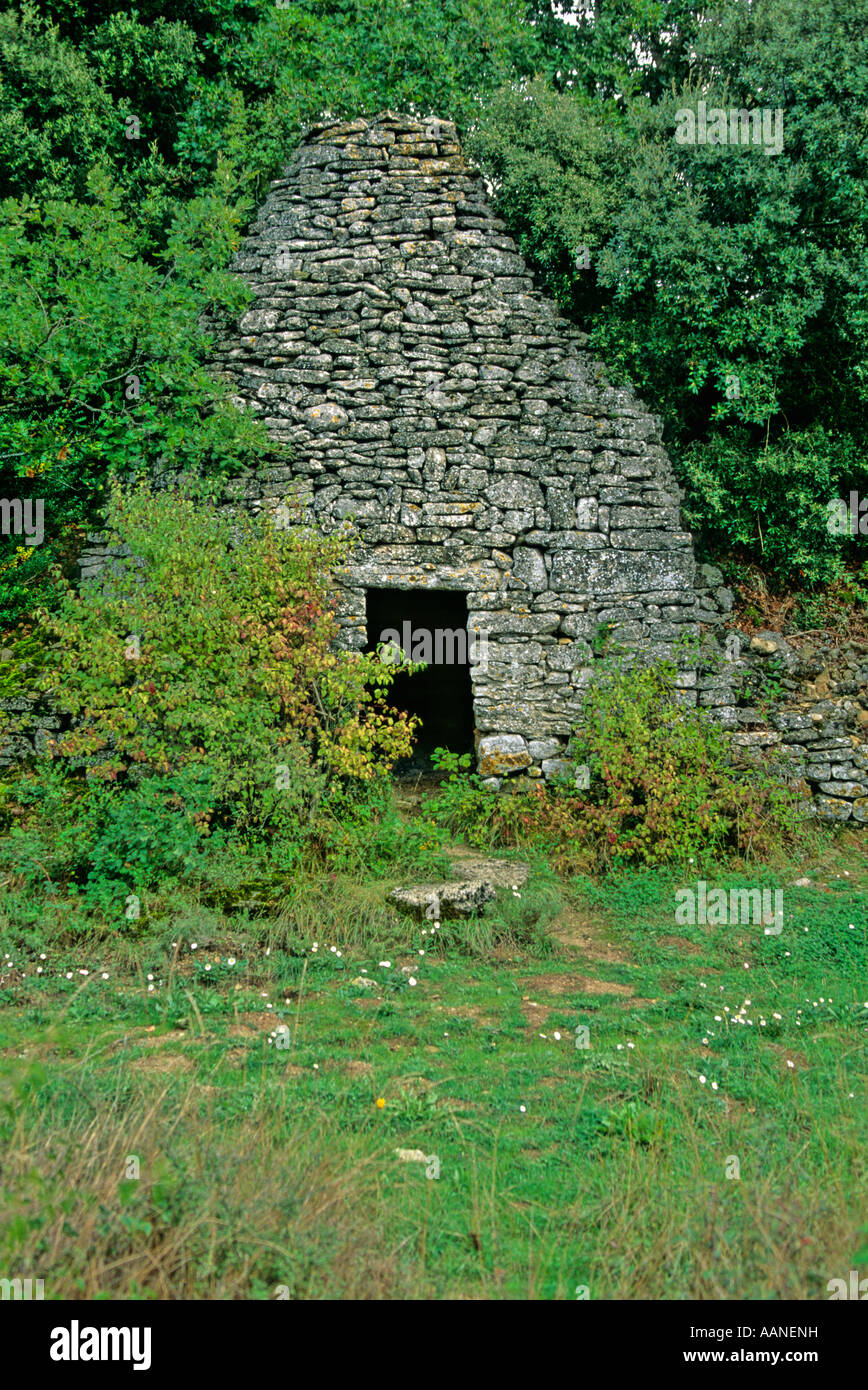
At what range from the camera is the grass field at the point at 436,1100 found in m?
2.67

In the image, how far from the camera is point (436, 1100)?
3848mm

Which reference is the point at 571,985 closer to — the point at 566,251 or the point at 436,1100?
the point at 436,1100

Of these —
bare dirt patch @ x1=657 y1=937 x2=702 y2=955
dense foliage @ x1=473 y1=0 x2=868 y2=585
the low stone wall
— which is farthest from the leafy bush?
dense foliage @ x1=473 y1=0 x2=868 y2=585

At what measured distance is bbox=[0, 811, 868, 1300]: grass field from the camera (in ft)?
8.75

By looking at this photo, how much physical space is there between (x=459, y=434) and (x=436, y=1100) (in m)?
5.65

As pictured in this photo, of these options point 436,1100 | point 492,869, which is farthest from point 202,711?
point 436,1100

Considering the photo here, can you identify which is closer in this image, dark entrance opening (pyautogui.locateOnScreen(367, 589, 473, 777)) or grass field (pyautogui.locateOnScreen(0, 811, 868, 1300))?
grass field (pyautogui.locateOnScreen(0, 811, 868, 1300))

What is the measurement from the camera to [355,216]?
8211mm

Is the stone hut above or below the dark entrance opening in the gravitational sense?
above

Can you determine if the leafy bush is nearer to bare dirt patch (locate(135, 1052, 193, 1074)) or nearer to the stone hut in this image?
the stone hut

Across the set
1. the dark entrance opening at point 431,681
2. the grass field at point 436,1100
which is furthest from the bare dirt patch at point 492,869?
the dark entrance opening at point 431,681

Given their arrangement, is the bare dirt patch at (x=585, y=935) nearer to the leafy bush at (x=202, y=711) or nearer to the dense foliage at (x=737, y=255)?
the leafy bush at (x=202, y=711)

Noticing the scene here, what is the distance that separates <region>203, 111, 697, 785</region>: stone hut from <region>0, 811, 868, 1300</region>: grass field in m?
2.29

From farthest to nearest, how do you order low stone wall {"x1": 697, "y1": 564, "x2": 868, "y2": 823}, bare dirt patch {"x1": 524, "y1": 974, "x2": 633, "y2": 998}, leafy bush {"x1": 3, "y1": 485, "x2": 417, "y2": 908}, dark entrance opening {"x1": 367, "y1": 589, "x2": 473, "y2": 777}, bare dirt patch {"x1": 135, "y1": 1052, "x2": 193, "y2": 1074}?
dark entrance opening {"x1": 367, "y1": 589, "x2": 473, "y2": 777}
low stone wall {"x1": 697, "y1": 564, "x2": 868, "y2": 823}
leafy bush {"x1": 3, "y1": 485, "x2": 417, "y2": 908}
bare dirt patch {"x1": 524, "y1": 974, "x2": 633, "y2": 998}
bare dirt patch {"x1": 135, "y1": 1052, "x2": 193, "y2": 1074}
